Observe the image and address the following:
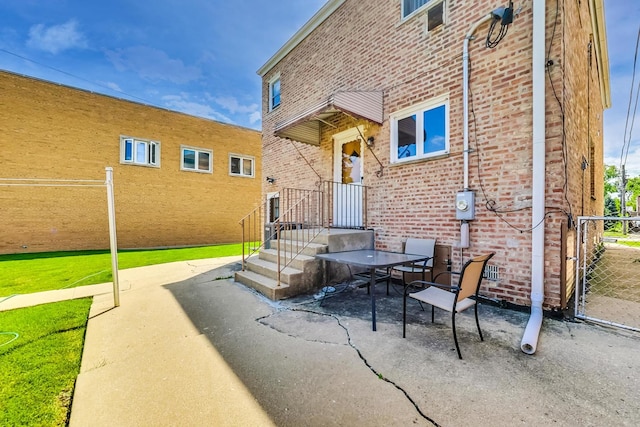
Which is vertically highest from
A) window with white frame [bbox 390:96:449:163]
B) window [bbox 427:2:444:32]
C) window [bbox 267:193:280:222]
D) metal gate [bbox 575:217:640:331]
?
window [bbox 427:2:444:32]

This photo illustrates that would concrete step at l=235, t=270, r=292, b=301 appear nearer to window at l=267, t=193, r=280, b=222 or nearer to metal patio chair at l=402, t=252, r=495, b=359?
metal patio chair at l=402, t=252, r=495, b=359

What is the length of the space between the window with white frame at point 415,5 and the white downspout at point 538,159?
68.1 inches

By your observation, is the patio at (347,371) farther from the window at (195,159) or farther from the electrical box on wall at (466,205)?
the window at (195,159)

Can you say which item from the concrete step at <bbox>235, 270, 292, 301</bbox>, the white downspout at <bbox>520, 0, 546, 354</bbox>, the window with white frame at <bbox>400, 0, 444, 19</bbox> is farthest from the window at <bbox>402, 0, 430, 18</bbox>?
the concrete step at <bbox>235, 270, 292, 301</bbox>

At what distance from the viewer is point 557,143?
3.63 m

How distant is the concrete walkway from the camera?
6.11ft

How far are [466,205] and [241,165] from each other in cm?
1372

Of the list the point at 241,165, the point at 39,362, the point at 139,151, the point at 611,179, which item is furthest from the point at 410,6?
the point at 611,179

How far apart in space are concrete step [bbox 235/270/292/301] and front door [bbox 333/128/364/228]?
2562 mm

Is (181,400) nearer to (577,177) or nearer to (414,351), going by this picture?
(414,351)

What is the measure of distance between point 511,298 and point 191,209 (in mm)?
13995

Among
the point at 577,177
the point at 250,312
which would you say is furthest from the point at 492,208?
the point at 250,312

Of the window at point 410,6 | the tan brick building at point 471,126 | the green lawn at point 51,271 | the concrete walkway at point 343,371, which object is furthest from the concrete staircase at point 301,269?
the window at point 410,6

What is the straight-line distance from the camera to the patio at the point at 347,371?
6.13ft
